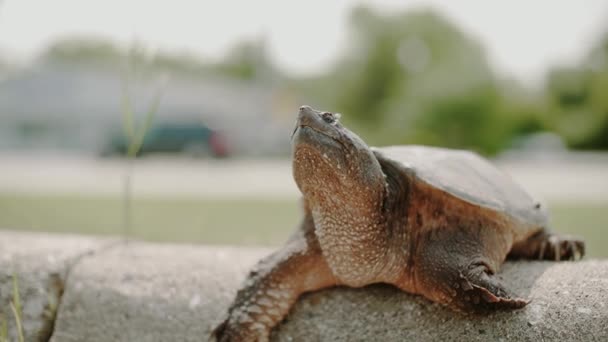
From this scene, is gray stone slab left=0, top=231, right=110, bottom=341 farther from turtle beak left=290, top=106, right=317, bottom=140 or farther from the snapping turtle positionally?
turtle beak left=290, top=106, right=317, bottom=140

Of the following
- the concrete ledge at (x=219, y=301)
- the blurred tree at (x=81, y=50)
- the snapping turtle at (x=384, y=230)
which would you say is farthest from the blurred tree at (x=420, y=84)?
the blurred tree at (x=81, y=50)

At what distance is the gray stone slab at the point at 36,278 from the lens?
7.14ft

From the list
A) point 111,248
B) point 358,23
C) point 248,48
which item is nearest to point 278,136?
point 358,23

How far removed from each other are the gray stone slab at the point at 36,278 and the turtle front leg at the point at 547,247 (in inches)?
69.3

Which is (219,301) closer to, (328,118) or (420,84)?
(328,118)

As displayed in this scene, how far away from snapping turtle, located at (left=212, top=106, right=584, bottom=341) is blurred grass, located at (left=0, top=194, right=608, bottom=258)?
1986mm

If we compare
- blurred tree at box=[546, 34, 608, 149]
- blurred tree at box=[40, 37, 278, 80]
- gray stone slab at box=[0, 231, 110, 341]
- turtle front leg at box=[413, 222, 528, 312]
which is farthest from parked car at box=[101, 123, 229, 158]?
blurred tree at box=[40, 37, 278, 80]

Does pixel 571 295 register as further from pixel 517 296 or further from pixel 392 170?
pixel 392 170

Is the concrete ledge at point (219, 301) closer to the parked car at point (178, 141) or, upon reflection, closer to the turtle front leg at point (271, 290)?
the turtle front leg at point (271, 290)

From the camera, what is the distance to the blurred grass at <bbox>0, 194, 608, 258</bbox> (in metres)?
4.40

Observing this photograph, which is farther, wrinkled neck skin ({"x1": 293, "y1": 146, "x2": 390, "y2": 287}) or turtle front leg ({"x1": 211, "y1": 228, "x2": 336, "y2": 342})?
turtle front leg ({"x1": 211, "y1": 228, "x2": 336, "y2": 342})

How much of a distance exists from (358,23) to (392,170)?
3614 centimetres

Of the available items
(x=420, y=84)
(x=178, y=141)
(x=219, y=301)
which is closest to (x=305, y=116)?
(x=219, y=301)

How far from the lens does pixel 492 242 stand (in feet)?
6.24
